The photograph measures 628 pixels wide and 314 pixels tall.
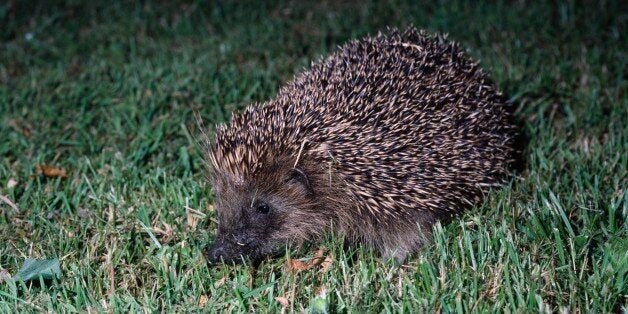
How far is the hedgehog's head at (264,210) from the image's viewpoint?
390 centimetres

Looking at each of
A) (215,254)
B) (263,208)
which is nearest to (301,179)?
(263,208)

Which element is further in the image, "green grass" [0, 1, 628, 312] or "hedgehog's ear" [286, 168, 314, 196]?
"hedgehog's ear" [286, 168, 314, 196]

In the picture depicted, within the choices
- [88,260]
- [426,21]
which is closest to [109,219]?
[88,260]

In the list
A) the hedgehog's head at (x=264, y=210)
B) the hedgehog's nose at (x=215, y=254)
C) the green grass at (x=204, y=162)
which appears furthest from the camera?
the hedgehog's head at (x=264, y=210)

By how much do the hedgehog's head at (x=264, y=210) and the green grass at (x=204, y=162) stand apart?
13 cm

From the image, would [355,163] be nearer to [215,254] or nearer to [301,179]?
[301,179]

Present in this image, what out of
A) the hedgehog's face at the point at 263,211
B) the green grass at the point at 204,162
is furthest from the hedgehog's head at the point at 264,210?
the green grass at the point at 204,162

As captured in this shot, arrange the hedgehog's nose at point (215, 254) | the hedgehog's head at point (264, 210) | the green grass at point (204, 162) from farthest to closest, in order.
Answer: the hedgehog's head at point (264, 210) < the hedgehog's nose at point (215, 254) < the green grass at point (204, 162)

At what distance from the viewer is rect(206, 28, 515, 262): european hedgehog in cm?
392

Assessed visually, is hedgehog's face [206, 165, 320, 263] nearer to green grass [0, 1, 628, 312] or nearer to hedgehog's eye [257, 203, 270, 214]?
hedgehog's eye [257, 203, 270, 214]

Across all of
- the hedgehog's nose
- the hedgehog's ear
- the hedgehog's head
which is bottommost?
the hedgehog's nose

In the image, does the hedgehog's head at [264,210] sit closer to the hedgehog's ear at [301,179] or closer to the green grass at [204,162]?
the hedgehog's ear at [301,179]

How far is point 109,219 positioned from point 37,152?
4.56 ft

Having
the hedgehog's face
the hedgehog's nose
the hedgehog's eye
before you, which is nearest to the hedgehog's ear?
the hedgehog's face
